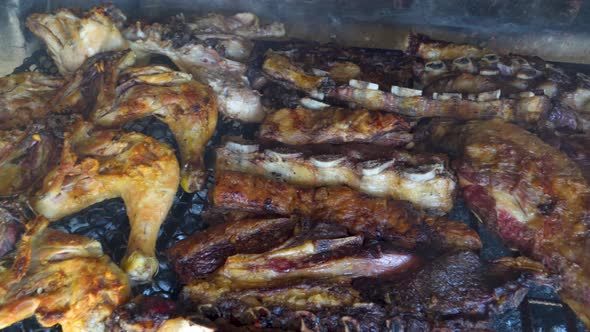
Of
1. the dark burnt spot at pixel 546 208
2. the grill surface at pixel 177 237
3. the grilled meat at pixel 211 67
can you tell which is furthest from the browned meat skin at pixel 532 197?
the grilled meat at pixel 211 67

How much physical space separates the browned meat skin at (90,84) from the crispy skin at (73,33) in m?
0.17

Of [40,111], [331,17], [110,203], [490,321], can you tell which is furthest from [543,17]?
[40,111]

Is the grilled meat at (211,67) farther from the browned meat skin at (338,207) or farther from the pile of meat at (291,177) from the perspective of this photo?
the browned meat skin at (338,207)

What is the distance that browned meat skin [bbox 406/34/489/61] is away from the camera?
183 inches

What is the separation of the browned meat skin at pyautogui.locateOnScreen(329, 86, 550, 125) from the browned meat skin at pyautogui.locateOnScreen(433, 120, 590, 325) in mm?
243

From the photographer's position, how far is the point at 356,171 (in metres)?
3.63

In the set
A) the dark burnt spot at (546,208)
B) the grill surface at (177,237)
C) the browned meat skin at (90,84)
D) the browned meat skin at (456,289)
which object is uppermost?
the browned meat skin at (90,84)

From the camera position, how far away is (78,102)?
4191mm

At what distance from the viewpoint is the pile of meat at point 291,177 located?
2887 millimetres

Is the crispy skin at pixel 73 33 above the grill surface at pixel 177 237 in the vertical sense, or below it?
above

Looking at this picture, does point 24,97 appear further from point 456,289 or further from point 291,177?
point 456,289

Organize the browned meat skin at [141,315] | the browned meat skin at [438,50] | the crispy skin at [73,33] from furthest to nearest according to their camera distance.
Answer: the browned meat skin at [438,50], the crispy skin at [73,33], the browned meat skin at [141,315]

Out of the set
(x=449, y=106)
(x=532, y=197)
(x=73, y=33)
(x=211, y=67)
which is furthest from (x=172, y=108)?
(x=532, y=197)

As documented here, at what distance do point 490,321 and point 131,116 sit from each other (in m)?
3.01
